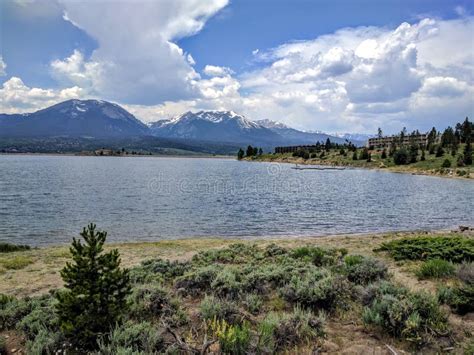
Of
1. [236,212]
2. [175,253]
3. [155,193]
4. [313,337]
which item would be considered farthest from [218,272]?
[155,193]

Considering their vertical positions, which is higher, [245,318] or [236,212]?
[245,318]

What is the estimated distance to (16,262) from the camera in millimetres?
18000

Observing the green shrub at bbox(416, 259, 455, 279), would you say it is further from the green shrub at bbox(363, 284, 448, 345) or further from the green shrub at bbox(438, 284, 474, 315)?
the green shrub at bbox(363, 284, 448, 345)

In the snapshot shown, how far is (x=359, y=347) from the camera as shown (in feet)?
22.9

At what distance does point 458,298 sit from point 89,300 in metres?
9.14

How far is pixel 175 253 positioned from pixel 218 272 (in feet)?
33.1

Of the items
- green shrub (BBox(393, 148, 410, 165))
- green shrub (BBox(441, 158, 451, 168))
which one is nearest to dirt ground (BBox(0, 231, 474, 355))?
green shrub (BBox(441, 158, 451, 168))

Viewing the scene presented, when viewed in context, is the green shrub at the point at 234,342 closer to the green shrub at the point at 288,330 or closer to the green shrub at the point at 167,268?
the green shrub at the point at 288,330

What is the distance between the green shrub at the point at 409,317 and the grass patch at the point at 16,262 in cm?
1771

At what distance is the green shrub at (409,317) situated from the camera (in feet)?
23.7

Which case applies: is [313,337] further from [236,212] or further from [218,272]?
[236,212]

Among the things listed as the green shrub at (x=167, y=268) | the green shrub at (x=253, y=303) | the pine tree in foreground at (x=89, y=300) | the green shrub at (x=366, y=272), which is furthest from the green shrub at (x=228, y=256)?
the pine tree in foreground at (x=89, y=300)

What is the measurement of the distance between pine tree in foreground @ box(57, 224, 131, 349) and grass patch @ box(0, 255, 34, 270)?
1325 cm

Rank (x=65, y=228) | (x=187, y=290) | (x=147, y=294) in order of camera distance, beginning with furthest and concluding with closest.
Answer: (x=65, y=228), (x=187, y=290), (x=147, y=294)
